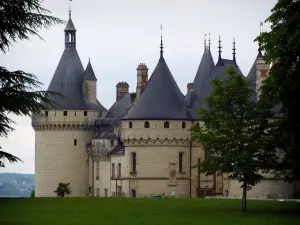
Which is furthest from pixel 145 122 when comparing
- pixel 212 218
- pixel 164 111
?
pixel 212 218

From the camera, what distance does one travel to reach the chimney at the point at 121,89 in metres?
117

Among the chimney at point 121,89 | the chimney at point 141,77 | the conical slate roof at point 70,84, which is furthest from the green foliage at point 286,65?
the chimney at point 121,89

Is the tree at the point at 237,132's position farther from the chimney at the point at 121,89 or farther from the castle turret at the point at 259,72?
the chimney at the point at 121,89

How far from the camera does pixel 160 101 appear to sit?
99750 mm

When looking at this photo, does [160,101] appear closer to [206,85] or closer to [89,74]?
[206,85]

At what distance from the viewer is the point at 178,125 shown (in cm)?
10019

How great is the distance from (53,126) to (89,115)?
3508 mm

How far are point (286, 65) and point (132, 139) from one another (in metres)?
46.8

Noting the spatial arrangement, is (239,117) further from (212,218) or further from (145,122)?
(145,122)

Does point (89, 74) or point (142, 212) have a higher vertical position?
point (89, 74)

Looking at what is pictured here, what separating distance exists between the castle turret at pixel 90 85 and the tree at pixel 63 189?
29.2 ft

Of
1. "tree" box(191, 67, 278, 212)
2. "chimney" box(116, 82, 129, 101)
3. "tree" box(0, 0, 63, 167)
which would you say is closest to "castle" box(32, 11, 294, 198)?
"chimney" box(116, 82, 129, 101)

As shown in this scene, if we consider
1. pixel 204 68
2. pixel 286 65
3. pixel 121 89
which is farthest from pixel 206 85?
pixel 286 65

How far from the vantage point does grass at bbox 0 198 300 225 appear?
53416 mm
